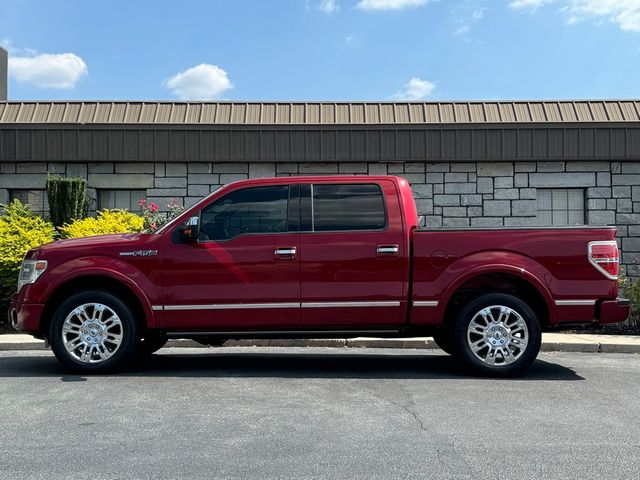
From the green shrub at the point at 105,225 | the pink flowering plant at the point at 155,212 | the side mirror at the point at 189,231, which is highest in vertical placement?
the pink flowering plant at the point at 155,212

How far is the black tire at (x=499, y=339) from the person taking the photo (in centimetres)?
662

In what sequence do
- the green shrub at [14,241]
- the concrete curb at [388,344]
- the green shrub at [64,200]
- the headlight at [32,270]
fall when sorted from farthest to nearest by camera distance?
Result: the green shrub at [64,200]
the green shrub at [14,241]
the concrete curb at [388,344]
the headlight at [32,270]

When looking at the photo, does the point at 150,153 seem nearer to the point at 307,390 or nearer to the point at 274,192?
the point at 274,192

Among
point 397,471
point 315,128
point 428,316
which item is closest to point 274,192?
point 428,316

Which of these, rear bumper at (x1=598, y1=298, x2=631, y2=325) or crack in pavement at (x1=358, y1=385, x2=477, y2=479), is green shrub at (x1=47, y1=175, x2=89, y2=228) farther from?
rear bumper at (x1=598, y1=298, x2=631, y2=325)

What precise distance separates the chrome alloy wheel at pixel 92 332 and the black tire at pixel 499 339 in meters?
3.54

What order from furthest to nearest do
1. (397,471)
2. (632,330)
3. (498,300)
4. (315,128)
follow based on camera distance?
(315,128) → (632,330) → (498,300) → (397,471)

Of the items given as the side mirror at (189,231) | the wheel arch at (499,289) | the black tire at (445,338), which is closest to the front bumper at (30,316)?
the side mirror at (189,231)

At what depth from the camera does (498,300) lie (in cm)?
668

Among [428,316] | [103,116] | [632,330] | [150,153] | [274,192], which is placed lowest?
[632,330]

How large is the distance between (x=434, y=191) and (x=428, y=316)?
21.4 ft

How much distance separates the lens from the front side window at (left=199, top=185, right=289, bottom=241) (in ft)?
22.3

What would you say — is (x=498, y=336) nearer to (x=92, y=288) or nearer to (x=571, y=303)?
(x=571, y=303)

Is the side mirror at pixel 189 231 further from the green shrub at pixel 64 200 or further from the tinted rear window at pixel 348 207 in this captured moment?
the green shrub at pixel 64 200
